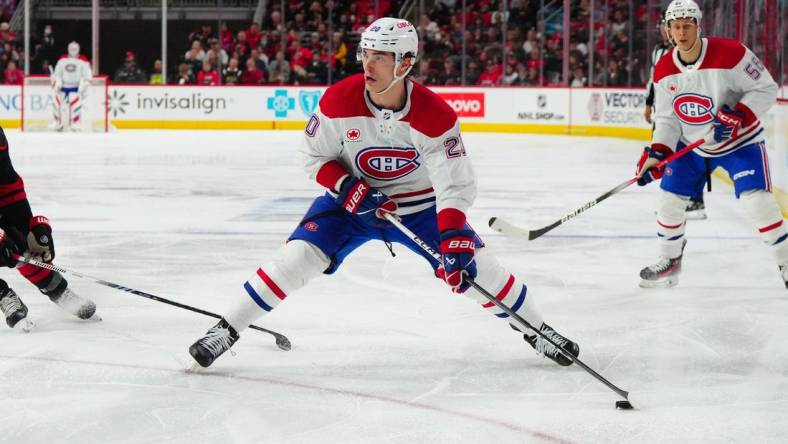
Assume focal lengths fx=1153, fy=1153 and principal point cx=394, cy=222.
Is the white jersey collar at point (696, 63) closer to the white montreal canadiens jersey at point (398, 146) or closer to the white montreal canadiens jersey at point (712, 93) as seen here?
the white montreal canadiens jersey at point (712, 93)

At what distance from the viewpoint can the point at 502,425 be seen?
2594 millimetres

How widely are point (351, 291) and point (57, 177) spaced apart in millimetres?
5012

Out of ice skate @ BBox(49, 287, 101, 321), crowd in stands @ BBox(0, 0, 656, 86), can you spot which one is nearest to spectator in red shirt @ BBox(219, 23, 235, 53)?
crowd in stands @ BBox(0, 0, 656, 86)

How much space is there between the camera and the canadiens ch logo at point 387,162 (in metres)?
3.12

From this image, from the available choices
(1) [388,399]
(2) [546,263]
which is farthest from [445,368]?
(2) [546,263]

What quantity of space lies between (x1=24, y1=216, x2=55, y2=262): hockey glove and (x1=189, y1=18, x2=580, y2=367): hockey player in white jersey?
0.76 m

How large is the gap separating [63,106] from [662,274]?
1169cm

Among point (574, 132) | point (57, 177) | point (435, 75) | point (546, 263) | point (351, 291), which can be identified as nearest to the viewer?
point (351, 291)

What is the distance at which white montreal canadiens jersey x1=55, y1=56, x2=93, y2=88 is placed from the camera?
48.3ft

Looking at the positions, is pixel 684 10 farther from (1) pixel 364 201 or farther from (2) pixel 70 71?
(2) pixel 70 71

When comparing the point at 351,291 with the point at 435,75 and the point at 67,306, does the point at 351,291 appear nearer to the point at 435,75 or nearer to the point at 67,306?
the point at 67,306

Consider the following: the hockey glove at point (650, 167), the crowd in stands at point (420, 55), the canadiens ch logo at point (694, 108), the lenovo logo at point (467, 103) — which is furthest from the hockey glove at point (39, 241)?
the lenovo logo at point (467, 103)

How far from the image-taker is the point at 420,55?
1645 centimetres

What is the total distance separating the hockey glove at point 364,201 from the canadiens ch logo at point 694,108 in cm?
173
